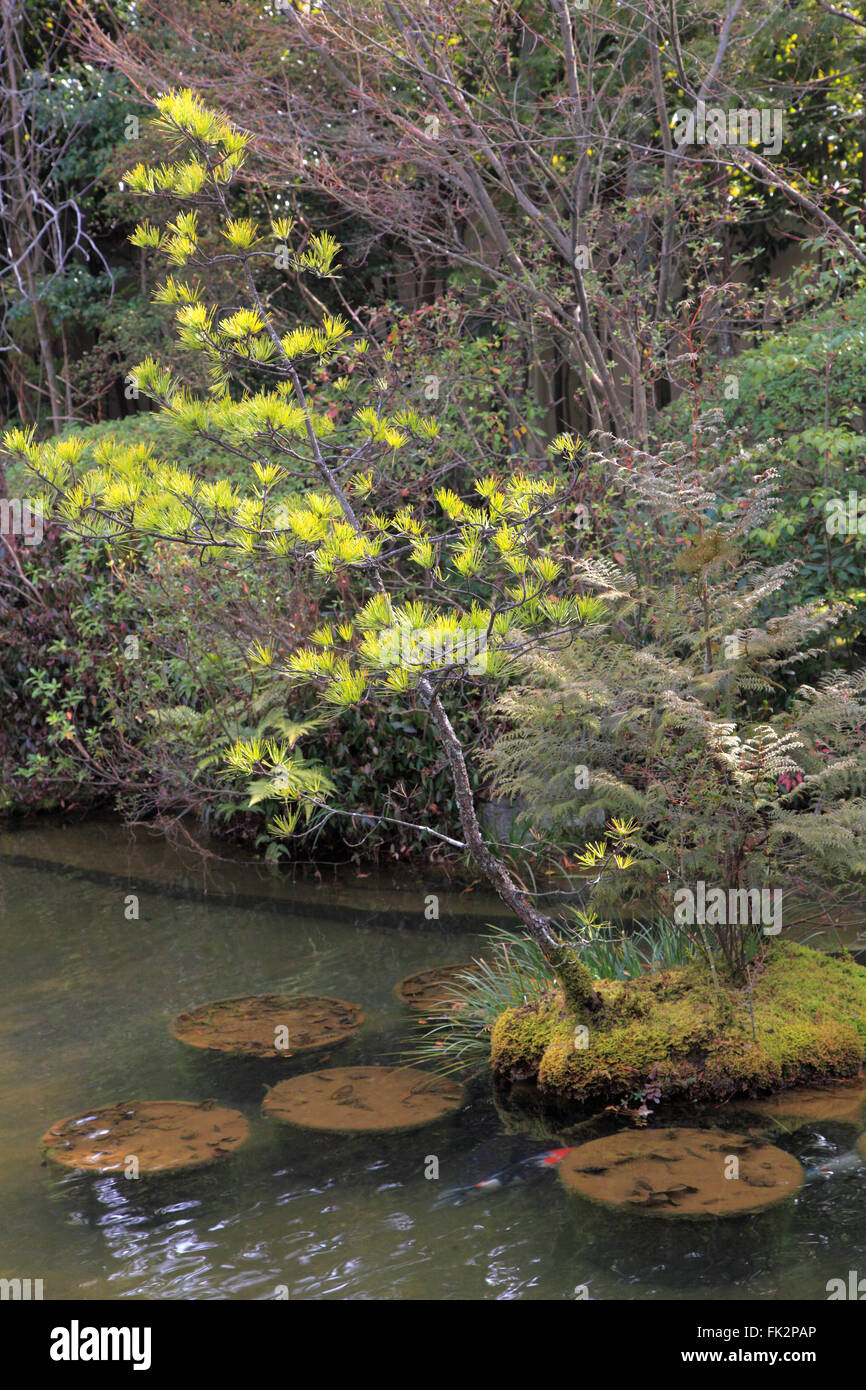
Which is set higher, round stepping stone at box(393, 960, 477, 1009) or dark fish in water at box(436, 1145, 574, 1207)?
dark fish in water at box(436, 1145, 574, 1207)

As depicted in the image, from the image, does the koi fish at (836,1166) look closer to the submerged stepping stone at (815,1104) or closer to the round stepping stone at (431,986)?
the submerged stepping stone at (815,1104)

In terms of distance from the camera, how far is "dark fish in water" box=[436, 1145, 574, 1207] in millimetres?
4201

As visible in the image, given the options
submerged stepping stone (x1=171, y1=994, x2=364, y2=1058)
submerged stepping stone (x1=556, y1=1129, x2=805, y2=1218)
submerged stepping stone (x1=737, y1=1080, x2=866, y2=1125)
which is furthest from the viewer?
submerged stepping stone (x1=171, y1=994, x2=364, y2=1058)

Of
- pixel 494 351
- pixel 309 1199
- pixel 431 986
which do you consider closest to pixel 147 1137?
pixel 309 1199

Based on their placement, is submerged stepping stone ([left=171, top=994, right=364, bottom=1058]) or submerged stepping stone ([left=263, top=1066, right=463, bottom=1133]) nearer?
submerged stepping stone ([left=263, top=1066, right=463, bottom=1133])

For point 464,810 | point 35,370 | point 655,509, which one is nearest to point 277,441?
point 464,810

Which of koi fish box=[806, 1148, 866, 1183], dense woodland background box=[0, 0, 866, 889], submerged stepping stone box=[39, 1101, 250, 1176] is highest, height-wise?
dense woodland background box=[0, 0, 866, 889]

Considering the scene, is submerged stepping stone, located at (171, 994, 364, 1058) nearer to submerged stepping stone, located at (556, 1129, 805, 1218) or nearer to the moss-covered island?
the moss-covered island

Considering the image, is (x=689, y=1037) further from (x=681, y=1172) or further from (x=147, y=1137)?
(x=147, y=1137)

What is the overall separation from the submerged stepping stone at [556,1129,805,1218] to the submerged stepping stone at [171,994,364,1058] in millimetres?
1541

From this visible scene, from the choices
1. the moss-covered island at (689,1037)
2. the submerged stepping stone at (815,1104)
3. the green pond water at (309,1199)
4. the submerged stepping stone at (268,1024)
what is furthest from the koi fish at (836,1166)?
the submerged stepping stone at (268,1024)

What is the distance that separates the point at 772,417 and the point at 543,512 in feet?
13.1

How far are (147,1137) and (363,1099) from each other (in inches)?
33.3

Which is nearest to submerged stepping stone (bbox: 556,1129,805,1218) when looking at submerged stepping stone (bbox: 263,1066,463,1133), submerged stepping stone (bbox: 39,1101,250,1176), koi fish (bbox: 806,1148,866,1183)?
koi fish (bbox: 806,1148,866,1183)
